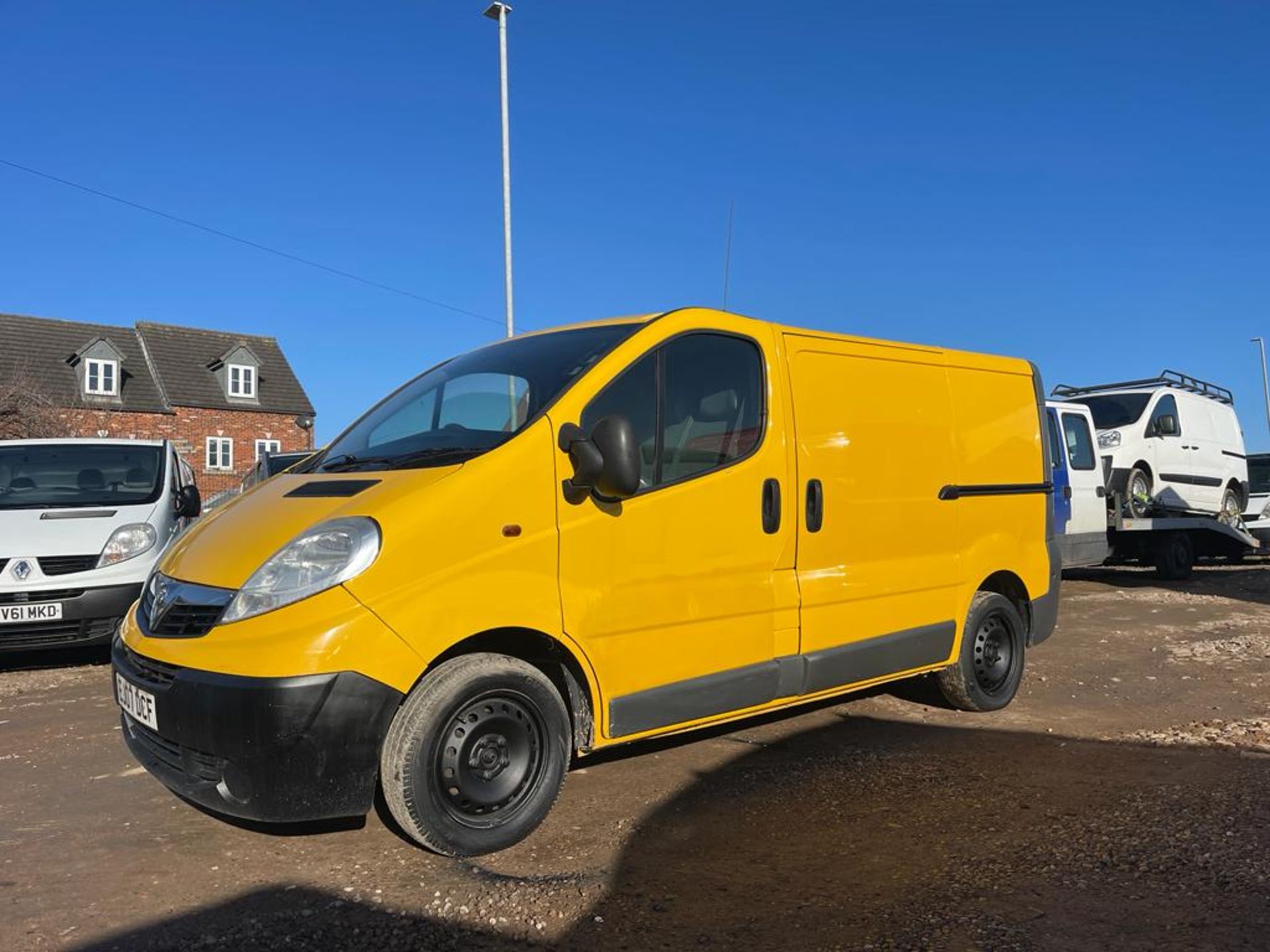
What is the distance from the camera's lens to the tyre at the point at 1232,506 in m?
14.9

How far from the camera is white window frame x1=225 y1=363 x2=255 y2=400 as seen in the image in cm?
3647

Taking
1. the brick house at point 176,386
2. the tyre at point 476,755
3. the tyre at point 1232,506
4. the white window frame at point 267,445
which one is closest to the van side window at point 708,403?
the tyre at point 476,755

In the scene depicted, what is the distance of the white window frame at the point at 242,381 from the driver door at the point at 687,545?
118ft

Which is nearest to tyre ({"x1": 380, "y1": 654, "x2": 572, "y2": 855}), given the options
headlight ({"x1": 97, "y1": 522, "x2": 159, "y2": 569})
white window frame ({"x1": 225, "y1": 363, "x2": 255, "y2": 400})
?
headlight ({"x1": 97, "y1": 522, "x2": 159, "y2": 569})

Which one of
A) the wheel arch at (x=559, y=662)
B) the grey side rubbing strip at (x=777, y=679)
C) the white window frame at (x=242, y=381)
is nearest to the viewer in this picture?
the wheel arch at (x=559, y=662)

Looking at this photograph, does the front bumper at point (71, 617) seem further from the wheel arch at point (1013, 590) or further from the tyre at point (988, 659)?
the wheel arch at point (1013, 590)

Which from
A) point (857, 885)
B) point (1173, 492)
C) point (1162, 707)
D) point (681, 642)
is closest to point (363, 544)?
point (681, 642)

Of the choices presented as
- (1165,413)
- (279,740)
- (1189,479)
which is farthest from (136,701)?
(1189,479)

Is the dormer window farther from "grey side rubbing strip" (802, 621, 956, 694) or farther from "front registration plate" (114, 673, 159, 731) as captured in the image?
"grey side rubbing strip" (802, 621, 956, 694)

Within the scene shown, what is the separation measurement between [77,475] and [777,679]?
6537 mm

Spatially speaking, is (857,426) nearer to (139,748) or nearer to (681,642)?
(681,642)

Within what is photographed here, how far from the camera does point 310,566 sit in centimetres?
324

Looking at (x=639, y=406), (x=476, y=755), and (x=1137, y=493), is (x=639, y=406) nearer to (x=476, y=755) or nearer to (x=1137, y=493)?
(x=476, y=755)

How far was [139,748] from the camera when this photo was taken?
3.62 metres
